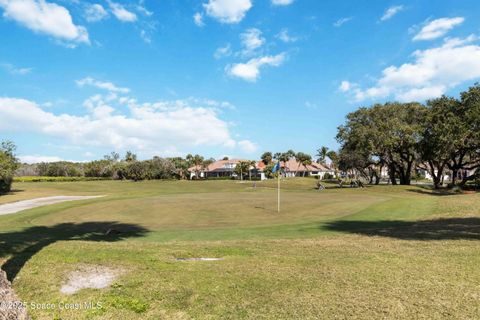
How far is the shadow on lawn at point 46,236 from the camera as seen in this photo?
968 cm

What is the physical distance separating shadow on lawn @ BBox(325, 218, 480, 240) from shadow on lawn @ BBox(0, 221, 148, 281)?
10.6 metres

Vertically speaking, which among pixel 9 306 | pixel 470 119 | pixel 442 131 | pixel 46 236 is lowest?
pixel 46 236

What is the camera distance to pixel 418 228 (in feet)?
56.1

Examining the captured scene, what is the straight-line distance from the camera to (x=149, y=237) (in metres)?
17.1

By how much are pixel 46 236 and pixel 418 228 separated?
17114 millimetres

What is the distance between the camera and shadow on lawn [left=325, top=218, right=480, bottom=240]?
47.5ft

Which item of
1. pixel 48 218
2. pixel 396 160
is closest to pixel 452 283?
pixel 48 218

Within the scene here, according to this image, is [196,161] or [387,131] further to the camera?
[196,161]

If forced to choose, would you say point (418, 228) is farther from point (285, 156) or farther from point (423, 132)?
point (285, 156)

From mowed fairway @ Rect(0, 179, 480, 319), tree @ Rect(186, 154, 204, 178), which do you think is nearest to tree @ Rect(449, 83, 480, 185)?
mowed fairway @ Rect(0, 179, 480, 319)

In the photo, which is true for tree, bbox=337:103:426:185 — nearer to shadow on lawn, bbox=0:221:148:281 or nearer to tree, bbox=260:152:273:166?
shadow on lawn, bbox=0:221:148:281

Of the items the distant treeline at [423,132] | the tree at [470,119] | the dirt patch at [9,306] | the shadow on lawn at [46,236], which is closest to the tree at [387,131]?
the distant treeline at [423,132]

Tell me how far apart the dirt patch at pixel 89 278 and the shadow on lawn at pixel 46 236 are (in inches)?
52.7

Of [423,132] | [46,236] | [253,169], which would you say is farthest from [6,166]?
[253,169]
